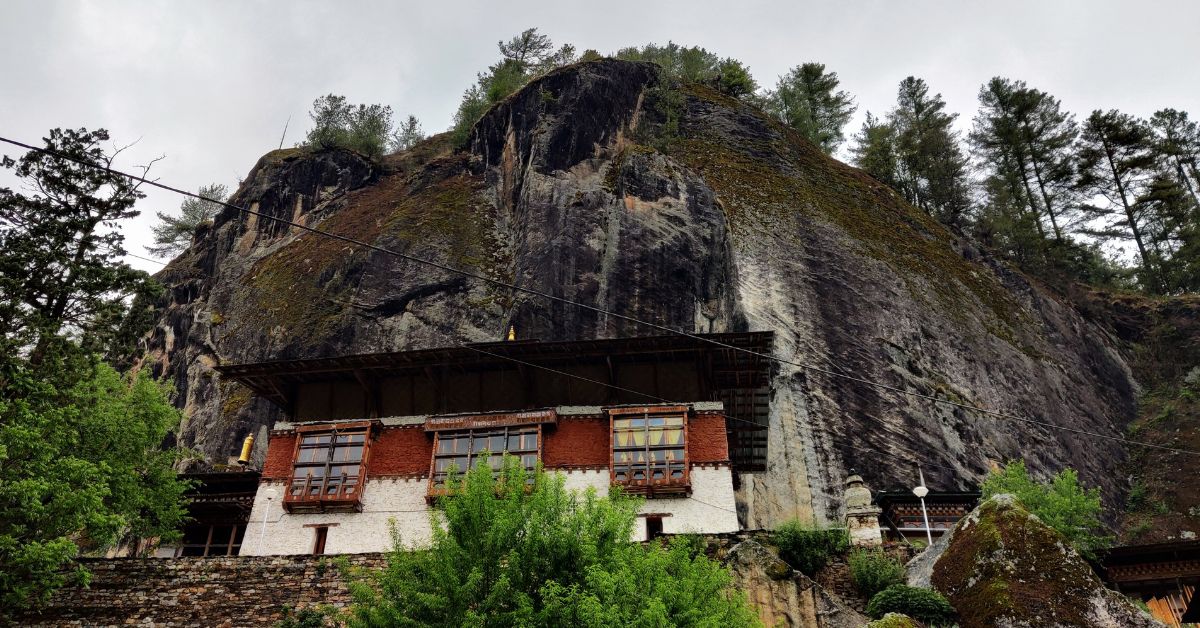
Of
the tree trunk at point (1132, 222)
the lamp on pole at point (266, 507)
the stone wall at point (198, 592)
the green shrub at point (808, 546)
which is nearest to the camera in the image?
the stone wall at point (198, 592)

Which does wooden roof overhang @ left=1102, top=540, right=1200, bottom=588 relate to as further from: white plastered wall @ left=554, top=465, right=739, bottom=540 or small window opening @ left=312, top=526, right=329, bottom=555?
small window opening @ left=312, top=526, right=329, bottom=555

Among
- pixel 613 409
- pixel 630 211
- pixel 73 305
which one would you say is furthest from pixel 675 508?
pixel 630 211

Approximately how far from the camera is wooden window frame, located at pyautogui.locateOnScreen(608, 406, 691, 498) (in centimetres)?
2475

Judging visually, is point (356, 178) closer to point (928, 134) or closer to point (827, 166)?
point (827, 166)

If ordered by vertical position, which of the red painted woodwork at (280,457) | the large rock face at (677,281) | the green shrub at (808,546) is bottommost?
the green shrub at (808,546)

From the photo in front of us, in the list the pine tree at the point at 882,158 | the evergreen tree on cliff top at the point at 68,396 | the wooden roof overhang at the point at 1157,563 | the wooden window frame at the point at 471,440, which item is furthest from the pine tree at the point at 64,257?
the pine tree at the point at 882,158

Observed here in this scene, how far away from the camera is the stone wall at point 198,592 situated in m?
19.4

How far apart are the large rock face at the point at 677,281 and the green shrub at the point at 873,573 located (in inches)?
495

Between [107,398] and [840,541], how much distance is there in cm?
2189

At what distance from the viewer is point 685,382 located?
88.1 ft

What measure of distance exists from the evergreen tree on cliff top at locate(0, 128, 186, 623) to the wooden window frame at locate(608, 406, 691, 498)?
13.6m

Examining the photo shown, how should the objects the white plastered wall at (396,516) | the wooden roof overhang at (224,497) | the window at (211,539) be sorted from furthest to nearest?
the window at (211,539)
the wooden roof overhang at (224,497)
the white plastered wall at (396,516)

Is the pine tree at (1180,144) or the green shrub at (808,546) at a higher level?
the pine tree at (1180,144)

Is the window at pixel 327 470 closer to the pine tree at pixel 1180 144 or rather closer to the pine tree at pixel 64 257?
the pine tree at pixel 64 257
